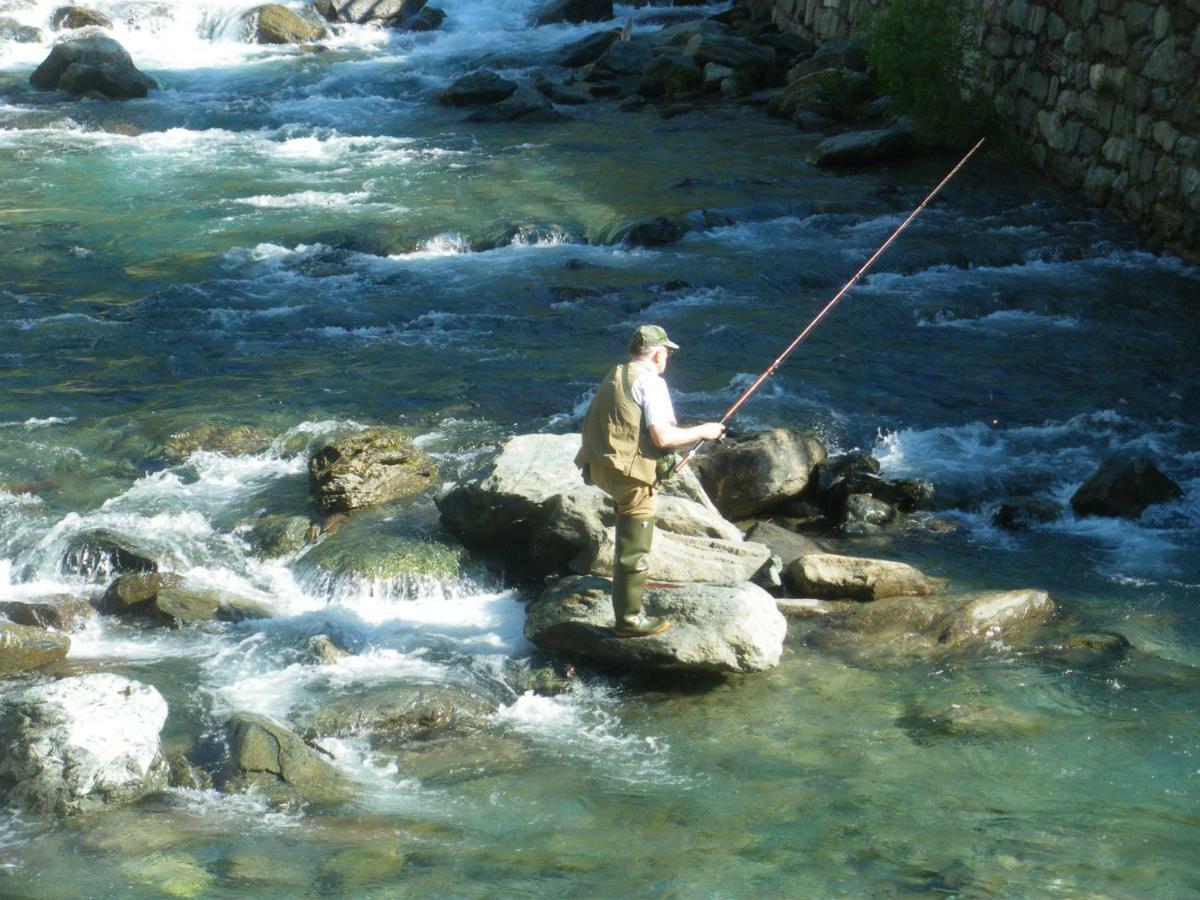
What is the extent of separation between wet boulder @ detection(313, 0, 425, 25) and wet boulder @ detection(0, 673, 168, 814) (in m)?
24.6

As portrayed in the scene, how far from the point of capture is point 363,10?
96.3ft

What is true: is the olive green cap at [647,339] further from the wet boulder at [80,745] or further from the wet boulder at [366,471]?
the wet boulder at [366,471]

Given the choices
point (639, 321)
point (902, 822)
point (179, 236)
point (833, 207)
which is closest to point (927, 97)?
point (833, 207)

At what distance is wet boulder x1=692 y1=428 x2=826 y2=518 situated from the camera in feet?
31.4

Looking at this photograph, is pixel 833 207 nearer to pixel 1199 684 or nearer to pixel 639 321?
pixel 639 321

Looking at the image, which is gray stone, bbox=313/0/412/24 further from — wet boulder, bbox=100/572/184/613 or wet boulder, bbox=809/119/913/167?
wet boulder, bbox=100/572/184/613

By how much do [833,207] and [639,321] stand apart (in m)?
4.02

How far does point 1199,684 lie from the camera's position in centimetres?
705

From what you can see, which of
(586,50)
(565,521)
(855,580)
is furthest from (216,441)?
(586,50)

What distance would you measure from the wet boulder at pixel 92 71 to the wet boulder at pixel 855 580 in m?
18.3

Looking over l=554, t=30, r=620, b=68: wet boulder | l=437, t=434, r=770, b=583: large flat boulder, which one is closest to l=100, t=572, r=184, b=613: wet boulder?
l=437, t=434, r=770, b=583: large flat boulder

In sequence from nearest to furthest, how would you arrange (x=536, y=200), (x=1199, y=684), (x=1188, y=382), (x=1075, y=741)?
1. (x=1075, y=741)
2. (x=1199, y=684)
3. (x=1188, y=382)
4. (x=536, y=200)

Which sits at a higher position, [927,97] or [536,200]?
[927,97]

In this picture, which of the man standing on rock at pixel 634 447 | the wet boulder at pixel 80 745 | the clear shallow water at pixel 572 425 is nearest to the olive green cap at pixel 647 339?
the man standing on rock at pixel 634 447
